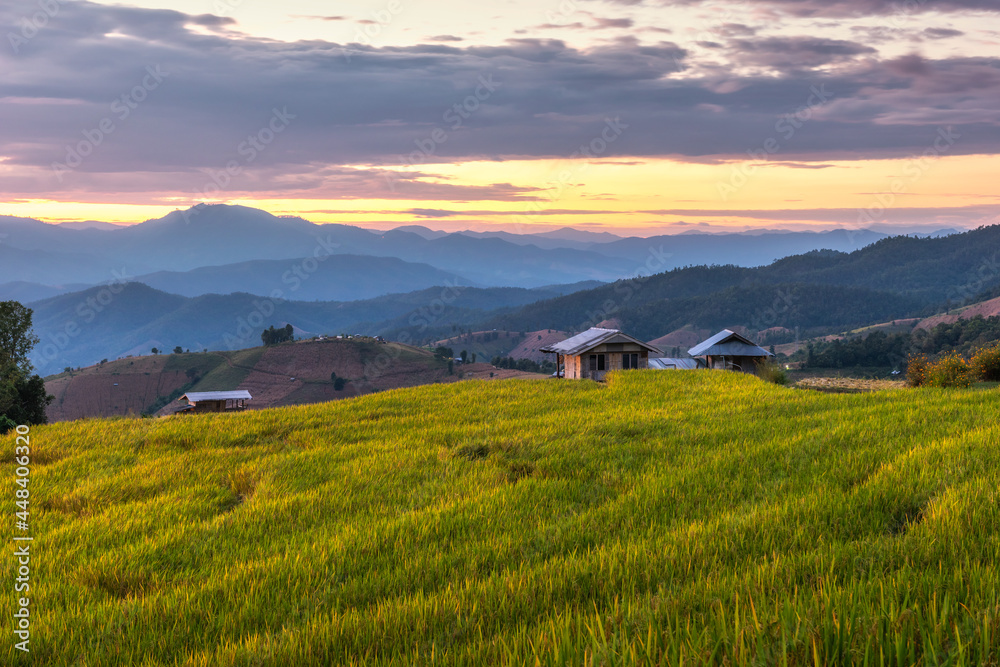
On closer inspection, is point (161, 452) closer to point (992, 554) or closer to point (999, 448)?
point (992, 554)

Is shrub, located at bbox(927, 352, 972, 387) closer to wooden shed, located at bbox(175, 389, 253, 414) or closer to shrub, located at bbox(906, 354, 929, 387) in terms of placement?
shrub, located at bbox(906, 354, 929, 387)

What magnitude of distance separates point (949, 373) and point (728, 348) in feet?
69.2

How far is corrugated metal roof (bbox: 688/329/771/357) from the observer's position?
4809 centimetres

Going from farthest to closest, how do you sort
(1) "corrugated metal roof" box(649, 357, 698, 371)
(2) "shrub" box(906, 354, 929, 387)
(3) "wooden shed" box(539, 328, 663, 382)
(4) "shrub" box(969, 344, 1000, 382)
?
(1) "corrugated metal roof" box(649, 357, 698, 371)
(3) "wooden shed" box(539, 328, 663, 382)
(2) "shrub" box(906, 354, 929, 387)
(4) "shrub" box(969, 344, 1000, 382)

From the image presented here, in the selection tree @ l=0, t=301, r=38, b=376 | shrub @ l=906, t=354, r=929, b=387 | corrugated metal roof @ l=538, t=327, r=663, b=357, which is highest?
tree @ l=0, t=301, r=38, b=376

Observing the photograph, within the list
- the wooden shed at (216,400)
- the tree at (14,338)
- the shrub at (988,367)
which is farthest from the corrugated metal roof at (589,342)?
the wooden shed at (216,400)

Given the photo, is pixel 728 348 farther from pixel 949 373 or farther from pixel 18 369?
pixel 18 369

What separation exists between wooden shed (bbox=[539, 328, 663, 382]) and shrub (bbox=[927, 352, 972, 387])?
22.5m

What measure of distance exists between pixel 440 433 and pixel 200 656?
32.3 ft

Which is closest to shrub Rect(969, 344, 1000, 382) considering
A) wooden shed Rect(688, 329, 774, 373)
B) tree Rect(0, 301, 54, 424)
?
wooden shed Rect(688, 329, 774, 373)

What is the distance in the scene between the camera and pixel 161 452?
543 inches

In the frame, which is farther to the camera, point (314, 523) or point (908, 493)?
point (314, 523)

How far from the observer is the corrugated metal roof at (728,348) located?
4809cm

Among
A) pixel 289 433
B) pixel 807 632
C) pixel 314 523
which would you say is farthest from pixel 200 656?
pixel 289 433
